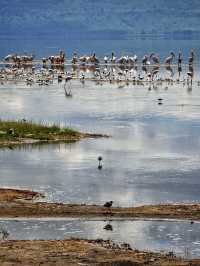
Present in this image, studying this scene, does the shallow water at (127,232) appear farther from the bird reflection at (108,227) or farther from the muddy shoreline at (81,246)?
the muddy shoreline at (81,246)

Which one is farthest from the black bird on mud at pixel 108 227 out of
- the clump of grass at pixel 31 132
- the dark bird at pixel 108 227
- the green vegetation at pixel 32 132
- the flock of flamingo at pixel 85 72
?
Answer: the flock of flamingo at pixel 85 72

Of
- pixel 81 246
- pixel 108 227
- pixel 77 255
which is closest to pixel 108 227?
pixel 108 227

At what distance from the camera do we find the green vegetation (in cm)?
4781

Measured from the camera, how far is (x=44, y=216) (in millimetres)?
30922

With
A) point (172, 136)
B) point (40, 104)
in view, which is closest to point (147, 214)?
point (172, 136)

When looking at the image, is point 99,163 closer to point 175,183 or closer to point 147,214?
point 175,183

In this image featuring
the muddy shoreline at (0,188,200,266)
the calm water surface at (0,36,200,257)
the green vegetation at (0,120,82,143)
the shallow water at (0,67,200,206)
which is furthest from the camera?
the green vegetation at (0,120,82,143)

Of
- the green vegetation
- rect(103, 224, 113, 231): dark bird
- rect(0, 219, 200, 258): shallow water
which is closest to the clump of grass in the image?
the green vegetation

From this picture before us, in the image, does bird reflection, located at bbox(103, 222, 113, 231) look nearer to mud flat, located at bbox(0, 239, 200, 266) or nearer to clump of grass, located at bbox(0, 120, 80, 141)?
mud flat, located at bbox(0, 239, 200, 266)

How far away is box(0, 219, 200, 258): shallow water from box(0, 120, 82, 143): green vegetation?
56.2ft

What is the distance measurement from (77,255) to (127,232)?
314 centimetres

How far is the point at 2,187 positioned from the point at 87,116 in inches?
1058

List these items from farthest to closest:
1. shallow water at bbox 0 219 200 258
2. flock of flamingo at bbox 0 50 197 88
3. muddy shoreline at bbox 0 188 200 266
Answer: flock of flamingo at bbox 0 50 197 88 < shallow water at bbox 0 219 200 258 < muddy shoreline at bbox 0 188 200 266

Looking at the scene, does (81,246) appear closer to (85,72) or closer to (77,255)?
(77,255)
